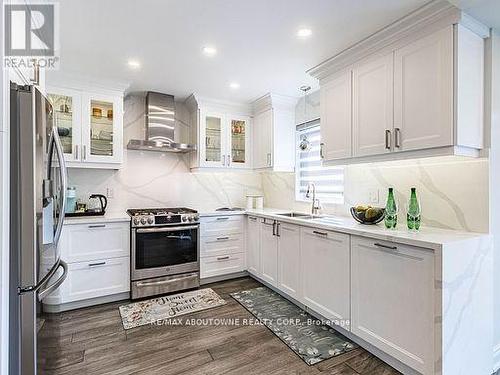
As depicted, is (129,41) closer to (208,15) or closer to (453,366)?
(208,15)

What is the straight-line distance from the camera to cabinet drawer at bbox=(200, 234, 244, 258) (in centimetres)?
348

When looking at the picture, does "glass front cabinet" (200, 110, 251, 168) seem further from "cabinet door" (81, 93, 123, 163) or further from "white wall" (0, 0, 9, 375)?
"white wall" (0, 0, 9, 375)

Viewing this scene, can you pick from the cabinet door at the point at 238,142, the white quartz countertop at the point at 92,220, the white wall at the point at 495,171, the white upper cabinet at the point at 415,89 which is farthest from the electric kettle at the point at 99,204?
the white wall at the point at 495,171

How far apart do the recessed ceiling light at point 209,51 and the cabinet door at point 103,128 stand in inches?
55.6

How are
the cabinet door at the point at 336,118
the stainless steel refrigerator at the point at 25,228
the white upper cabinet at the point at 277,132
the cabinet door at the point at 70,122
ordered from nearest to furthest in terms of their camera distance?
the stainless steel refrigerator at the point at 25,228 < the cabinet door at the point at 336,118 < the cabinet door at the point at 70,122 < the white upper cabinet at the point at 277,132

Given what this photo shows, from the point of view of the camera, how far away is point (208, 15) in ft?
6.31

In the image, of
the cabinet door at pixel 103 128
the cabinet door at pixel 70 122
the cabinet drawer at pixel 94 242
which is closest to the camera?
the cabinet drawer at pixel 94 242

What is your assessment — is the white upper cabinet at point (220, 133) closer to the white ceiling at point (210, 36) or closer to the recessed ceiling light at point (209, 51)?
the white ceiling at point (210, 36)

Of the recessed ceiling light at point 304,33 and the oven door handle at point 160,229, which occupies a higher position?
the recessed ceiling light at point 304,33

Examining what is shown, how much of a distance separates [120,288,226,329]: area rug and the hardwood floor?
0.12 m

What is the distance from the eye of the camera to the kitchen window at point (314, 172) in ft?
10.6

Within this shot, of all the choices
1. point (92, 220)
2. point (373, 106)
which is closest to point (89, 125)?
point (92, 220)

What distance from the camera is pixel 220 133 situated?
386 centimetres

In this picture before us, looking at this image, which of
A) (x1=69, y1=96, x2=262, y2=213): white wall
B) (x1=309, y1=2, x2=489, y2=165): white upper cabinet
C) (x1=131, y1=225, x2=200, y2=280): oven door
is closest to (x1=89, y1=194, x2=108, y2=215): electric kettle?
(x1=69, y1=96, x2=262, y2=213): white wall
